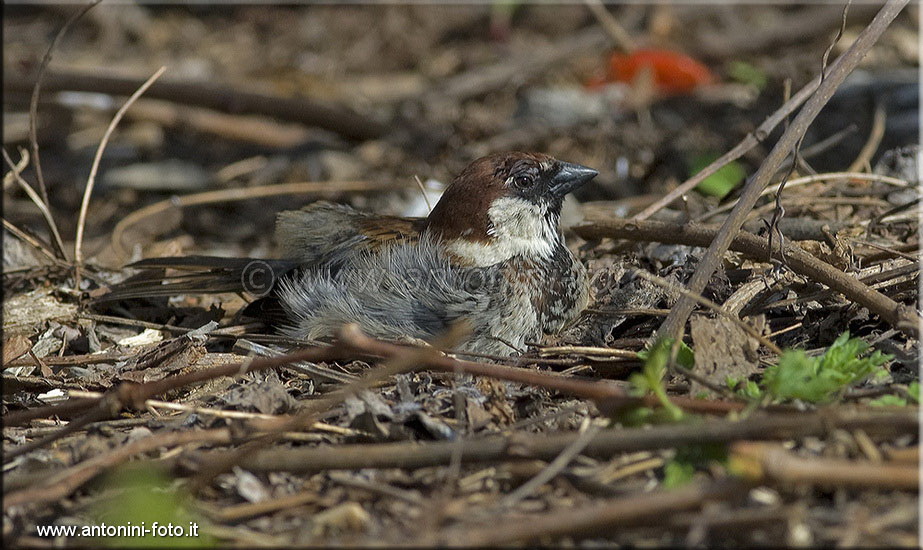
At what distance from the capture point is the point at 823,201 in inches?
166

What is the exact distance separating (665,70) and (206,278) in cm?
432

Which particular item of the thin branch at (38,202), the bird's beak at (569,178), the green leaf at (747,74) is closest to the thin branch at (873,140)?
the green leaf at (747,74)

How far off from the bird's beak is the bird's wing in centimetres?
59

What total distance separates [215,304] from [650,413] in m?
2.63

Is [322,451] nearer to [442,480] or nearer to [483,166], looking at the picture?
[442,480]

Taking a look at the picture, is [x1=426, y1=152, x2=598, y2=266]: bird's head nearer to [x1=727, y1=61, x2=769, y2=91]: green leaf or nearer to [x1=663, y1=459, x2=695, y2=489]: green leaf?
[x1=663, y1=459, x2=695, y2=489]: green leaf

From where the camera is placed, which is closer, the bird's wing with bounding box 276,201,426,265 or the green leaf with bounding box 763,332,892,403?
the green leaf with bounding box 763,332,892,403

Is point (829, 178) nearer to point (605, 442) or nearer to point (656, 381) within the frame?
point (656, 381)

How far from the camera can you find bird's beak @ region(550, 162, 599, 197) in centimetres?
393

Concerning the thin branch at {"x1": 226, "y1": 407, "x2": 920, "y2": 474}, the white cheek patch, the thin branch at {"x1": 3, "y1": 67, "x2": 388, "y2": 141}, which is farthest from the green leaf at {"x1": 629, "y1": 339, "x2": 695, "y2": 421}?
the thin branch at {"x1": 3, "y1": 67, "x2": 388, "y2": 141}

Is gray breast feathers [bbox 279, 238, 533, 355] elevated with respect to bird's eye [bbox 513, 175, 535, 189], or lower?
lower

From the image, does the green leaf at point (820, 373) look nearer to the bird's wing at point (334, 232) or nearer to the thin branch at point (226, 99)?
the bird's wing at point (334, 232)

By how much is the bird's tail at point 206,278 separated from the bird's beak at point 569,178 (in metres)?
1.17

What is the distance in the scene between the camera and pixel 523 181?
12.8 feet
